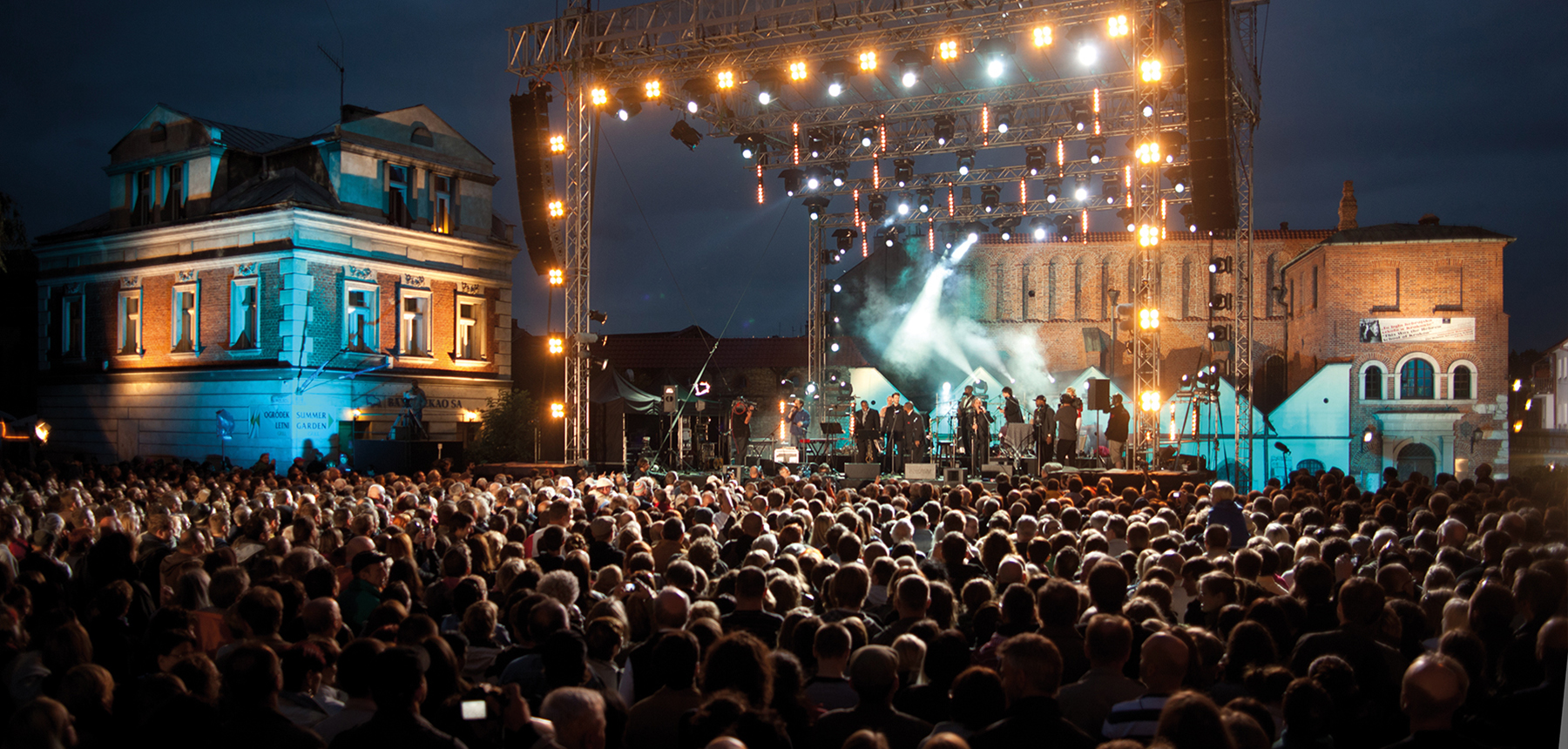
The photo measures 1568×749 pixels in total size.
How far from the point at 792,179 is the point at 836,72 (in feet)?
25.4

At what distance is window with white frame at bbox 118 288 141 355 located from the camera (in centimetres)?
2598

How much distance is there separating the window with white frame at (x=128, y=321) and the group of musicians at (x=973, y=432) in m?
16.7

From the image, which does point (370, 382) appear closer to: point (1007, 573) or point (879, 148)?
point (879, 148)

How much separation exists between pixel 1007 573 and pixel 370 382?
21237 mm

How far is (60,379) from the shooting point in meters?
27.4

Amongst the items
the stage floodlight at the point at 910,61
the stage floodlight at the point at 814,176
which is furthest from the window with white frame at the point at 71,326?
the stage floodlight at the point at 910,61

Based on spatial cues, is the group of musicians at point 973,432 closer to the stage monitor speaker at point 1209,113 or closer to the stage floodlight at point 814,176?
the stage monitor speaker at point 1209,113

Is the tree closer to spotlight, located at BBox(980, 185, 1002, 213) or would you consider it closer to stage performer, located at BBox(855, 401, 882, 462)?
stage performer, located at BBox(855, 401, 882, 462)

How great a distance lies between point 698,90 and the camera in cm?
1870

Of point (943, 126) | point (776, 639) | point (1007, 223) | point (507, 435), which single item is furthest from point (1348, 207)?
point (776, 639)

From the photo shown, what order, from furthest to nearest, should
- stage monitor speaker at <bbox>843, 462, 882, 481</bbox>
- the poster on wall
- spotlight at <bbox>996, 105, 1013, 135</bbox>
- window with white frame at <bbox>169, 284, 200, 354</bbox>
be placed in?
the poster on wall < window with white frame at <bbox>169, 284, 200, 354</bbox> < spotlight at <bbox>996, 105, 1013, 135</bbox> < stage monitor speaker at <bbox>843, 462, 882, 481</bbox>

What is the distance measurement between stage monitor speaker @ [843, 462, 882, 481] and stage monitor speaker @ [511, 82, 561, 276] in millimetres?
6681

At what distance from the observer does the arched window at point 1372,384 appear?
35.1m

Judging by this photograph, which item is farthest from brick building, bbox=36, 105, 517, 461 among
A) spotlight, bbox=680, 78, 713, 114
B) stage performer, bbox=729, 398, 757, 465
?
spotlight, bbox=680, 78, 713, 114
